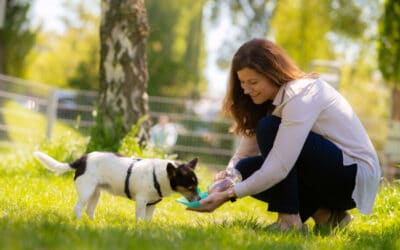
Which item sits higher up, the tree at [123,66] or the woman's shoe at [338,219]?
the tree at [123,66]

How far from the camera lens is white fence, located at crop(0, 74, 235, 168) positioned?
11.9 meters

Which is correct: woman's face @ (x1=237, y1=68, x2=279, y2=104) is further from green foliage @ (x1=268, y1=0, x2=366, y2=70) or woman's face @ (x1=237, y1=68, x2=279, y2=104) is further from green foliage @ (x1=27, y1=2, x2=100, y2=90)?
green foliage @ (x1=27, y1=2, x2=100, y2=90)

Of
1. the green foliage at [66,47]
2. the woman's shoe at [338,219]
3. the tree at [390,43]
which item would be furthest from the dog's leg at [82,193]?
the green foliage at [66,47]

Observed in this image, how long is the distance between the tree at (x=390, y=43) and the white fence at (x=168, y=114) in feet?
18.2

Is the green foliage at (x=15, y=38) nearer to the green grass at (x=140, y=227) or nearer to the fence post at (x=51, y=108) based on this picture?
the fence post at (x=51, y=108)

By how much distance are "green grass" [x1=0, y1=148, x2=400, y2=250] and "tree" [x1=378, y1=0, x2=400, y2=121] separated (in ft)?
36.0

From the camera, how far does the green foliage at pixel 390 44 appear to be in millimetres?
15943

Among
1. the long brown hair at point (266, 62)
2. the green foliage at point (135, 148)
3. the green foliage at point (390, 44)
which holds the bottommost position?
the green foliage at point (135, 148)

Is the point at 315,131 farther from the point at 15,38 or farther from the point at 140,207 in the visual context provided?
the point at 15,38

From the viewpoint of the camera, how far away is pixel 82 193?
172 inches

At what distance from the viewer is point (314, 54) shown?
22438mm

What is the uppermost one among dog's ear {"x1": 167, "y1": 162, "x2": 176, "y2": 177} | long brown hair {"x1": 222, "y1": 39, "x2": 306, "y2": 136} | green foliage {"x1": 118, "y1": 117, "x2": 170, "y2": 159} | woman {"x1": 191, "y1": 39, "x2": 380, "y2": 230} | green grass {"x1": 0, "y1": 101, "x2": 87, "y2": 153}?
long brown hair {"x1": 222, "y1": 39, "x2": 306, "y2": 136}

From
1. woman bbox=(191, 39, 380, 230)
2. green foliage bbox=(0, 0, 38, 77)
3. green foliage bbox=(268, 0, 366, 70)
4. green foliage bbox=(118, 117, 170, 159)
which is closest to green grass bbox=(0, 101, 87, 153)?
green foliage bbox=(118, 117, 170, 159)

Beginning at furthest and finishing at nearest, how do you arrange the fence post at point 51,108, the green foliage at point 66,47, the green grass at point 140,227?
the green foliage at point 66,47 < the fence post at point 51,108 < the green grass at point 140,227
